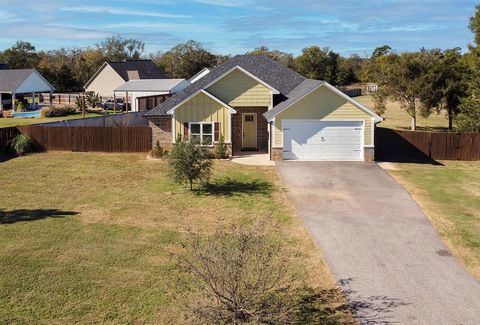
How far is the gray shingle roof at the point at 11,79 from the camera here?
5197 centimetres

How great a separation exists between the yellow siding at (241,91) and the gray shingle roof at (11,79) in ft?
110

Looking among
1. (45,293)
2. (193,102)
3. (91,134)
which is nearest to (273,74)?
(193,102)

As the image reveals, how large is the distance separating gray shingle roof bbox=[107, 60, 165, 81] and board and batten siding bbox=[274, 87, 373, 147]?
4621 cm

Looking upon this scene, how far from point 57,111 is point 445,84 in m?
35.7

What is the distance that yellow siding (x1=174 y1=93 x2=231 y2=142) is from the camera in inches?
1055

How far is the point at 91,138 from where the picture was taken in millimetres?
29094

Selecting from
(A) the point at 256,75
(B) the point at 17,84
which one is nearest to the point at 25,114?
(B) the point at 17,84

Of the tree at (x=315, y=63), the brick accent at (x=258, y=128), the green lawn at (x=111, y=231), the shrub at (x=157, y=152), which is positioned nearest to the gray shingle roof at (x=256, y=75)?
the brick accent at (x=258, y=128)

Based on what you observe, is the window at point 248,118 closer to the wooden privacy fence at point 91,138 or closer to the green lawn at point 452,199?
the wooden privacy fence at point 91,138

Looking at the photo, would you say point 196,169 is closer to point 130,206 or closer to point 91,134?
point 130,206

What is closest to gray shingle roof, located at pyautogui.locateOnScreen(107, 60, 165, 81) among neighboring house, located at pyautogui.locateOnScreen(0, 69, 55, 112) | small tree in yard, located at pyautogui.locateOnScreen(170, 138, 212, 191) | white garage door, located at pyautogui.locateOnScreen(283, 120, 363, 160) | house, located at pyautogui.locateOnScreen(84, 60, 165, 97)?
house, located at pyautogui.locateOnScreen(84, 60, 165, 97)

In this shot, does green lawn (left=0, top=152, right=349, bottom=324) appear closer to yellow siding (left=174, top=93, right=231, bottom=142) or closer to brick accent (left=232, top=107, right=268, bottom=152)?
yellow siding (left=174, top=93, right=231, bottom=142)

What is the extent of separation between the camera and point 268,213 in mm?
16469

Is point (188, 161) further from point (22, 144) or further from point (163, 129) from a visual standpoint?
point (22, 144)
